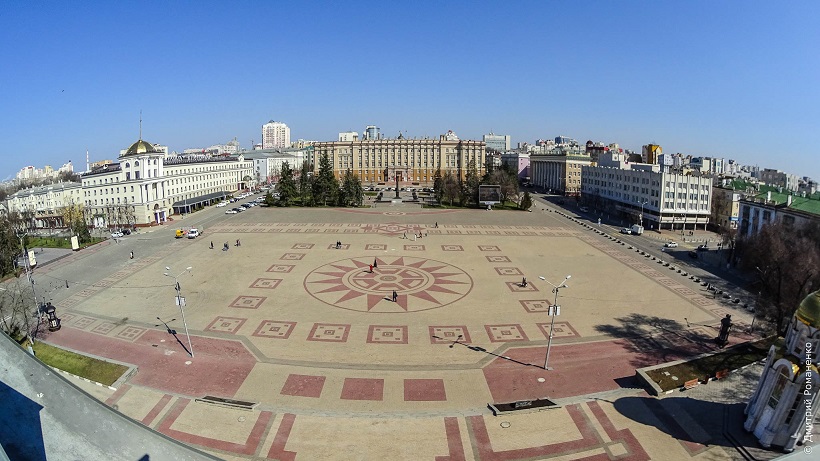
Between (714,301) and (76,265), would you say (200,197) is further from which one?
(714,301)

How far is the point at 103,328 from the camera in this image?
1110 inches

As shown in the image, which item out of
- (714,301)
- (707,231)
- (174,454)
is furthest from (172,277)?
(707,231)

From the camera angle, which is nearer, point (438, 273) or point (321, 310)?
point (321, 310)

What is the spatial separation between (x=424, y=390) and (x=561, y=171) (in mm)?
103495

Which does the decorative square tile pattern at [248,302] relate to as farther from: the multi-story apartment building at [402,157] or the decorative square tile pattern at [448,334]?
the multi-story apartment building at [402,157]

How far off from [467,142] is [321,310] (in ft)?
354

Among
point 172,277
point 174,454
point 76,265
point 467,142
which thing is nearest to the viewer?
point 174,454

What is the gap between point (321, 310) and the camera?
30984 millimetres

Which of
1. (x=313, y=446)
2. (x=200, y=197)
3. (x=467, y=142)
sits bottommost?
(x=313, y=446)

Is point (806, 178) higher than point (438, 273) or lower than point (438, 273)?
higher

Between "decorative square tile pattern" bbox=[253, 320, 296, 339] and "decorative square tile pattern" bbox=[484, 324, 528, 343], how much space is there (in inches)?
480

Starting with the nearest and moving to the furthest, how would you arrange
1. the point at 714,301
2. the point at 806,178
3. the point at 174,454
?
the point at 174,454
the point at 714,301
the point at 806,178

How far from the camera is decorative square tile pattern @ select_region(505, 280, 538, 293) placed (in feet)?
117

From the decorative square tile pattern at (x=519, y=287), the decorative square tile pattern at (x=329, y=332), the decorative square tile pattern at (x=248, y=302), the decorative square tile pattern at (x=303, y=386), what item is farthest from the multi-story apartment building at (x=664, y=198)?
the decorative square tile pattern at (x=303, y=386)
